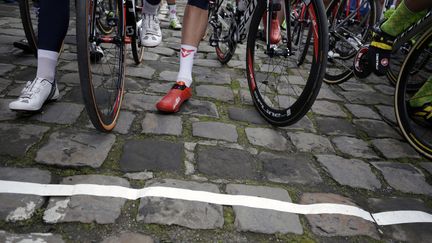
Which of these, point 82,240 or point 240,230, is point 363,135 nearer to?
point 240,230

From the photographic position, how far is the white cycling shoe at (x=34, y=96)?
213cm

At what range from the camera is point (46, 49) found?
2197 millimetres

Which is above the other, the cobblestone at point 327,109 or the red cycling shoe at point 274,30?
the red cycling shoe at point 274,30

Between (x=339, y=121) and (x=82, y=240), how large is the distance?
2.08 m

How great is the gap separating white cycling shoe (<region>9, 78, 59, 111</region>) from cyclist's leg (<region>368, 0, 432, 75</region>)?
239 centimetres

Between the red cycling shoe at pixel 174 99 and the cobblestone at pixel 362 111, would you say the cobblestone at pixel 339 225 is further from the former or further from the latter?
the cobblestone at pixel 362 111

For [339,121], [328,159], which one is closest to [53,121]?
[328,159]

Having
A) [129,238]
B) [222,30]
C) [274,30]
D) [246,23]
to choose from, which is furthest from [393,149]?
[222,30]

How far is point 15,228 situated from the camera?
138cm

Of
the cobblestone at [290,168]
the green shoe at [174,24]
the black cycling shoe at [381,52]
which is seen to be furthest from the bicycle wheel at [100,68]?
the green shoe at [174,24]

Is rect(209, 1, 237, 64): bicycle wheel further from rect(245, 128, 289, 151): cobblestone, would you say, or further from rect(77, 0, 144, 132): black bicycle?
rect(245, 128, 289, 151): cobblestone

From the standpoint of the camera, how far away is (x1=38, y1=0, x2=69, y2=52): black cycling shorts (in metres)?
2.11

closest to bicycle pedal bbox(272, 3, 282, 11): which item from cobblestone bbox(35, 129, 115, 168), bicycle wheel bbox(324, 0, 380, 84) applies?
bicycle wheel bbox(324, 0, 380, 84)

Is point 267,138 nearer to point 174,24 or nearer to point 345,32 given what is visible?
point 345,32
